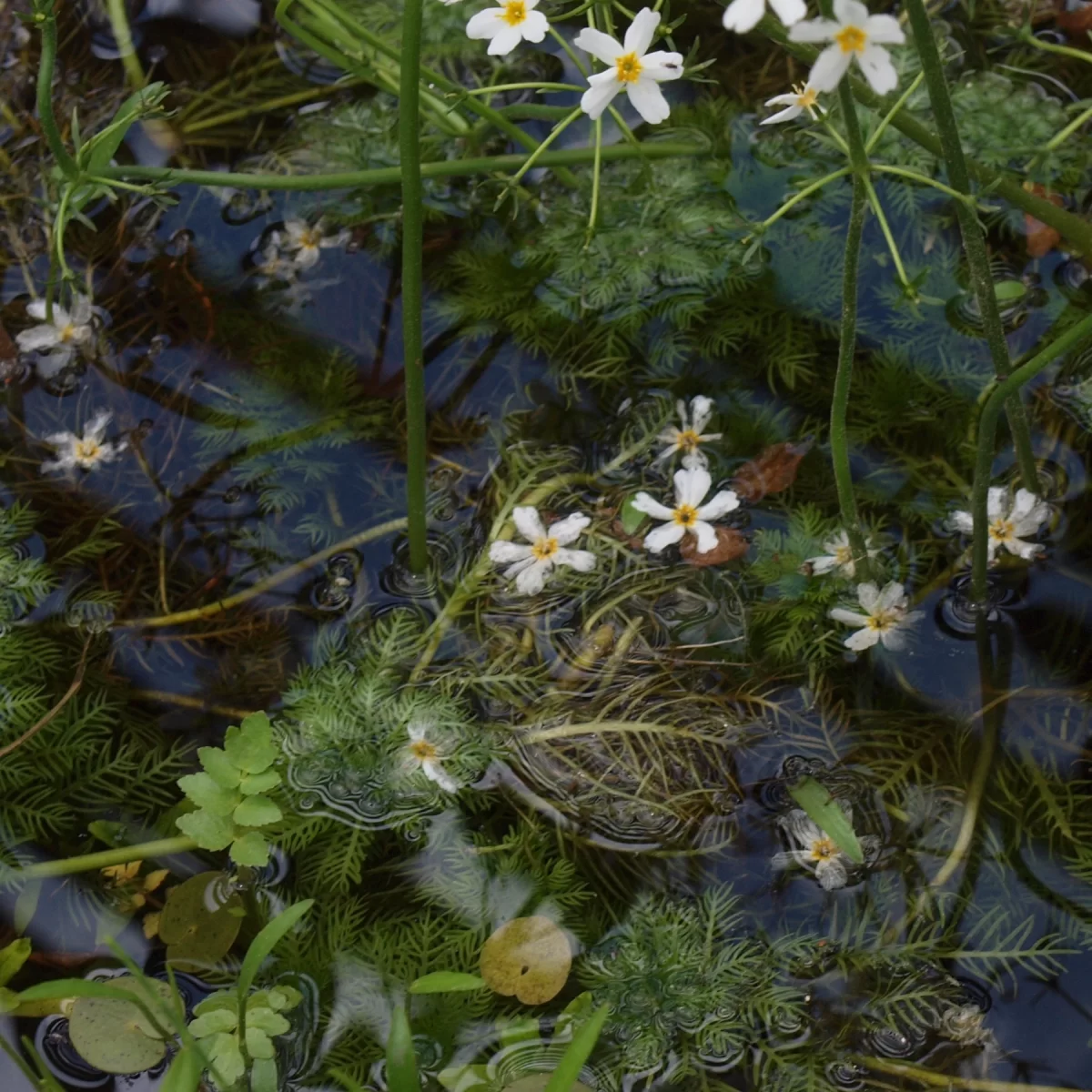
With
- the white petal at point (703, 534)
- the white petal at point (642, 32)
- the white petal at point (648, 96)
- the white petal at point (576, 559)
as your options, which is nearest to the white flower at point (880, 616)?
the white petal at point (703, 534)

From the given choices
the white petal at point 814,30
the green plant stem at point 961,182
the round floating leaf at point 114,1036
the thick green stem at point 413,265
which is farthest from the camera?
the round floating leaf at point 114,1036

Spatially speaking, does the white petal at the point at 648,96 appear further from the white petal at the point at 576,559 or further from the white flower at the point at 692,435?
the white petal at the point at 576,559

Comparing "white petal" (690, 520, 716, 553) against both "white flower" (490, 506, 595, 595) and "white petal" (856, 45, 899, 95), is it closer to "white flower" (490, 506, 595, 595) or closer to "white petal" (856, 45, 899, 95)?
"white flower" (490, 506, 595, 595)

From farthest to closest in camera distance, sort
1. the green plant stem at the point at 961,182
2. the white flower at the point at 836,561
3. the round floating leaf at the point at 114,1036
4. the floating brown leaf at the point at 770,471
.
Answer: the floating brown leaf at the point at 770,471, the white flower at the point at 836,561, the round floating leaf at the point at 114,1036, the green plant stem at the point at 961,182

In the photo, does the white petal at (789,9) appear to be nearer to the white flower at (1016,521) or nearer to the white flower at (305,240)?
the white flower at (1016,521)

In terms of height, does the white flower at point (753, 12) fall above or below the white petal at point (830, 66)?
above

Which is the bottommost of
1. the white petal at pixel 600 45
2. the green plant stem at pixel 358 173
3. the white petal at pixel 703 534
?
the white petal at pixel 703 534

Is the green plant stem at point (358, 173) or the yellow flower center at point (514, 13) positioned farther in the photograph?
the green plant stem at point (358, 173)

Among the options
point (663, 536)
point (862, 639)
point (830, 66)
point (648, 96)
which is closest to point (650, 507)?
point (663, 536)
